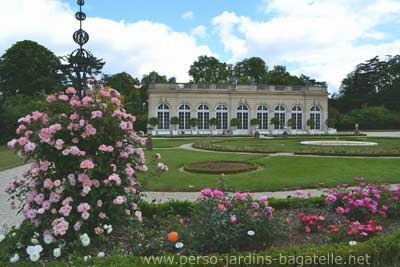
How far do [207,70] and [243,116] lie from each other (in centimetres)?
1926

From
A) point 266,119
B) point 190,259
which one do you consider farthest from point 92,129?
point 266,119

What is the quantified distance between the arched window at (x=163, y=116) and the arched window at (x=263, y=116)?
1172 centimetres

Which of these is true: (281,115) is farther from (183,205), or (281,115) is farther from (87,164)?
(87,164)

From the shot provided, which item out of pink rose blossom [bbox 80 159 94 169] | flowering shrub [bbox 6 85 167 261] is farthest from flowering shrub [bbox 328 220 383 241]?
pink rose blossom [bbox 80 159 94 169]

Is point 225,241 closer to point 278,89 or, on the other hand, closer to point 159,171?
point 159,171

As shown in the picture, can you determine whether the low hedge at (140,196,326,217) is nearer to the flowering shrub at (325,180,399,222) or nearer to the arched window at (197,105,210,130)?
the flowering shrub at (325,180,399,222)

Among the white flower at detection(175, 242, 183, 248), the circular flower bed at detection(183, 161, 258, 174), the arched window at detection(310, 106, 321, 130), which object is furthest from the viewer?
the arched window at detection(310, 106, 321, 130)

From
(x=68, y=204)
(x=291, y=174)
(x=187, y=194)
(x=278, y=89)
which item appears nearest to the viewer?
(x=68, y=204)

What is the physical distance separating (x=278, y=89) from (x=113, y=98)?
42.2 metres

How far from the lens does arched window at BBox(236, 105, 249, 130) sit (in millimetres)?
43656

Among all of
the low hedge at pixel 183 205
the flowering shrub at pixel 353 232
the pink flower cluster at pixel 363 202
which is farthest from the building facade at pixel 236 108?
the flowering shrub at pixel 353 232

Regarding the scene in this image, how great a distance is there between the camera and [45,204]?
12.4ft

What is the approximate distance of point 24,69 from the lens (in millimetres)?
41469

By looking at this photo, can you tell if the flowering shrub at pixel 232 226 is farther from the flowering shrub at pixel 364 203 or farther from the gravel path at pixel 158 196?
the gravel path at pixel 158 196
